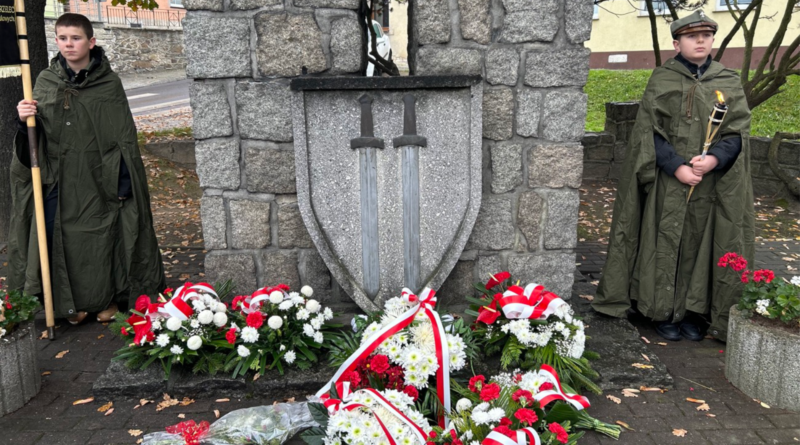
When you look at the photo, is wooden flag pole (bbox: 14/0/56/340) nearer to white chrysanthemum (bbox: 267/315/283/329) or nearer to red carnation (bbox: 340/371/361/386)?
white chrysanthemum (bbox: 267/315/283/329)

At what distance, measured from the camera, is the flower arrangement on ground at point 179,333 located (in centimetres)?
319

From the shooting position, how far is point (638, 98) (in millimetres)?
11680

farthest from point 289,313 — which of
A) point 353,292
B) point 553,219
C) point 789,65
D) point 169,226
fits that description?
point 789,65

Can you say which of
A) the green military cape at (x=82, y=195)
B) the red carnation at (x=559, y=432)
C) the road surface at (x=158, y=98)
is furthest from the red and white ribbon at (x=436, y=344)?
the road surface at (x=158, y=98)

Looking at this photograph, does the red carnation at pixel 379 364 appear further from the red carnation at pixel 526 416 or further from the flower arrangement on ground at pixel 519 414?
the red carnation at pixel 526 416

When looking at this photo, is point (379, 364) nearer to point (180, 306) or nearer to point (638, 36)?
point (180, 306)

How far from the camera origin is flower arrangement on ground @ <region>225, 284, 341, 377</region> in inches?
126

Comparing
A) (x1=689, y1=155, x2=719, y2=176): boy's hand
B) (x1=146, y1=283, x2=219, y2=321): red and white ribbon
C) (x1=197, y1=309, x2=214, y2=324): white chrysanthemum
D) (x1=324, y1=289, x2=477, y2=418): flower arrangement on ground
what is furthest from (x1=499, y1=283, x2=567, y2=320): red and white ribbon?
(x1=146, y1=283, x2=219, y2=321): red and white ribbon

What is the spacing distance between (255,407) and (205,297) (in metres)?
0.68

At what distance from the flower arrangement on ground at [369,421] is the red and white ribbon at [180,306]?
38.1 inches

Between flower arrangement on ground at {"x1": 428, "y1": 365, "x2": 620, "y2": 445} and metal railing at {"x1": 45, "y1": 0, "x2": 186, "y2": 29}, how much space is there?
2057 centimetres

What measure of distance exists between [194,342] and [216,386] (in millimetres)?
239

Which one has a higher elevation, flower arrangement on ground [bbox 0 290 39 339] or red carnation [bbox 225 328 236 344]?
flower arrangement on ground [bbox 0 290 39 339]

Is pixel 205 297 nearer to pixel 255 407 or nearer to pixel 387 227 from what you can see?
pixel 255 407
